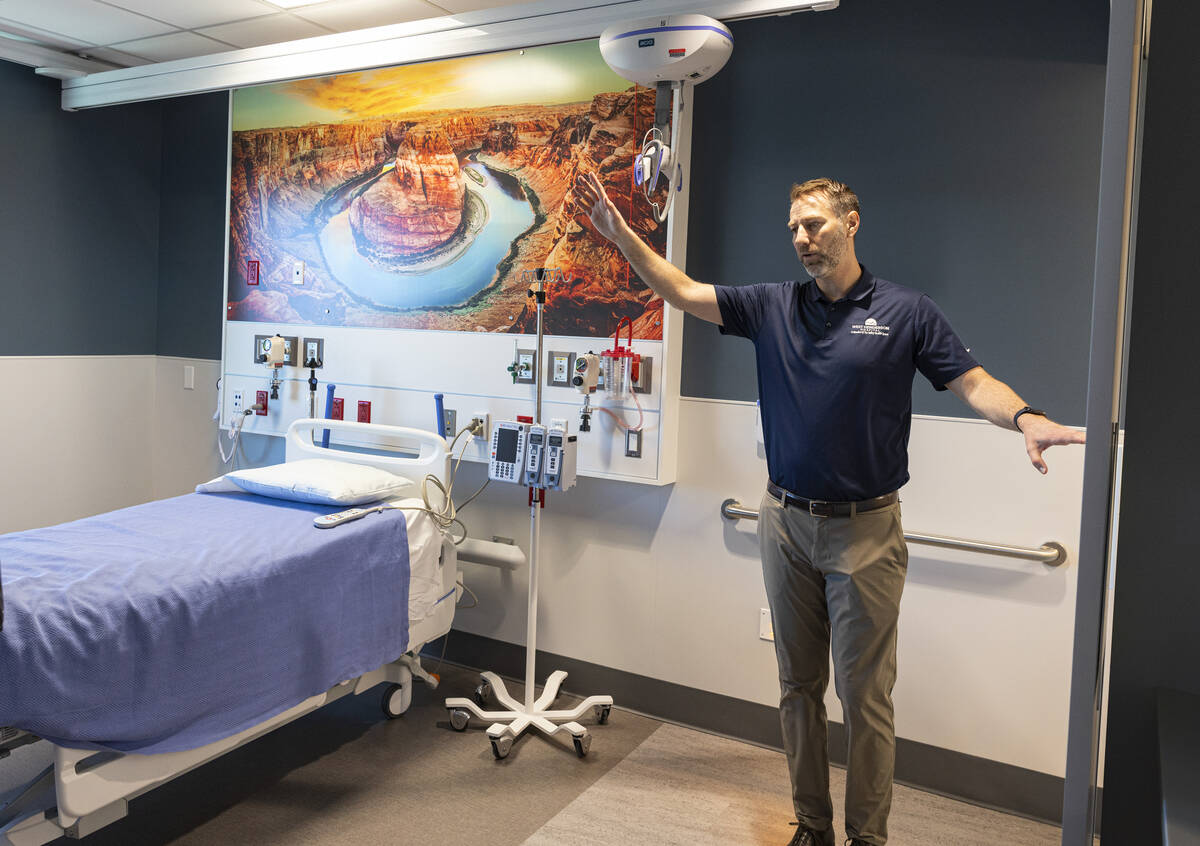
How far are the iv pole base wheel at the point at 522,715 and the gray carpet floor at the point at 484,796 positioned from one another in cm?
5

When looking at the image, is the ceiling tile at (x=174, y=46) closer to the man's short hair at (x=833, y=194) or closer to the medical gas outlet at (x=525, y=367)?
the medical gas outlet at (x=525, y=367)

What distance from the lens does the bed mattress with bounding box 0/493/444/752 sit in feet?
6.39

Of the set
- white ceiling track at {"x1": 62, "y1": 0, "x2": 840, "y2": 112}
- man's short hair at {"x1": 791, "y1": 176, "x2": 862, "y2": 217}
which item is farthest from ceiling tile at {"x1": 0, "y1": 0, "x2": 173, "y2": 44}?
man's short hair at {"x1": 791, "y1": 176, "x2": 862, "y2": 217}

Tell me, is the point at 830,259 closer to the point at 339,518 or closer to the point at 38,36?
the point at 339,518

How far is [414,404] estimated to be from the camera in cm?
366

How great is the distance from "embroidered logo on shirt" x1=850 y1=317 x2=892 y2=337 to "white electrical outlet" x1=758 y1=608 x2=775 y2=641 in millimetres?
1217

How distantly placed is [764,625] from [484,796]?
110 centimetres

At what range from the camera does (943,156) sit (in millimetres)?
2779

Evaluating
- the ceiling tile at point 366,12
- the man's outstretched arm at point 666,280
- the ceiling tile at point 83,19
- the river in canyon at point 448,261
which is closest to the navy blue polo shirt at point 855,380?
the man's outstretched arm at point 666,280

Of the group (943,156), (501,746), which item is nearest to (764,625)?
(501,746)

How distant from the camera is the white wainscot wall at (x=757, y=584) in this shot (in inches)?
107

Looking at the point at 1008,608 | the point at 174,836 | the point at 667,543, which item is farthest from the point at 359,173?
the point at 1008,608

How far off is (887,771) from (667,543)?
121 centimetres

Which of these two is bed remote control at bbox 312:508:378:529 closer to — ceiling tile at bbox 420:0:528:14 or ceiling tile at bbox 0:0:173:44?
ceiling tile at bbox 420:0:528:14
